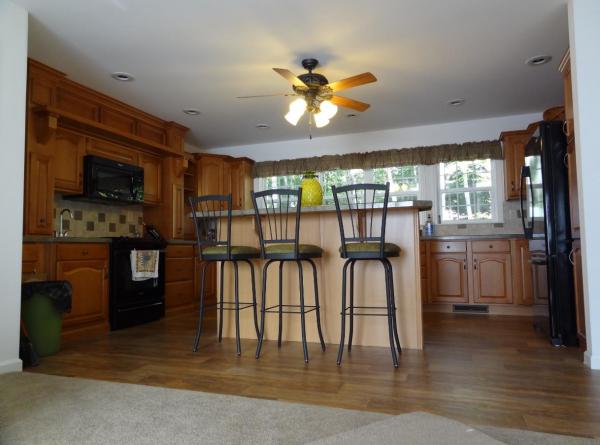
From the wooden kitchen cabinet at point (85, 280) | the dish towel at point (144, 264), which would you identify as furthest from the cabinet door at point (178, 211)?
the wooden kitchen cabinet at point (85, 280)

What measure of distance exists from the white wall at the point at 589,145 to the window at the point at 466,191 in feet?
Answer: 9.21

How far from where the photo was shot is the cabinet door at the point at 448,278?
474 centimetres

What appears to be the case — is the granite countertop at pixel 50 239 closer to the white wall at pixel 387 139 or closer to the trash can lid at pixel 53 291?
the trash can lid at pixel 53 291

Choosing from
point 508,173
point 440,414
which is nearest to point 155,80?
point 440,414

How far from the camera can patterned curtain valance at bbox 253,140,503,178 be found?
5.15 m

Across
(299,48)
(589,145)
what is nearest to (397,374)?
(589,145)

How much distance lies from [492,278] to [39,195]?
4.58 metres

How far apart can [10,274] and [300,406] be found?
6.47ft

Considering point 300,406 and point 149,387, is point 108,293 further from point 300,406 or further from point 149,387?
point 300,406

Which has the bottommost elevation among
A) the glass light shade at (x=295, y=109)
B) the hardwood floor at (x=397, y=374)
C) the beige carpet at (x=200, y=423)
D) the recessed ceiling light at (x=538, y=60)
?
the hardwood floor at (x=397, y=374)

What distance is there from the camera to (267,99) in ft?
14.6

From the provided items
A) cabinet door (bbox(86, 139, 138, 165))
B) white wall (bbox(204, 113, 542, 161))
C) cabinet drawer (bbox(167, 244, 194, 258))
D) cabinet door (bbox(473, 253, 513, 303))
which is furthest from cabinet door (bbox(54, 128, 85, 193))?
cabinet door (bbox(473, 253, 513, 303))

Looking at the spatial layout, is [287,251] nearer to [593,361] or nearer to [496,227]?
[593,361]

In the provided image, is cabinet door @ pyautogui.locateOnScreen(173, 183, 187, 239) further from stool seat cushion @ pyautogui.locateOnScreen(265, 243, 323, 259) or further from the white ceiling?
stool seat cushion @ pyautogui.locateOnScreen(265, 243, 323, 259)
